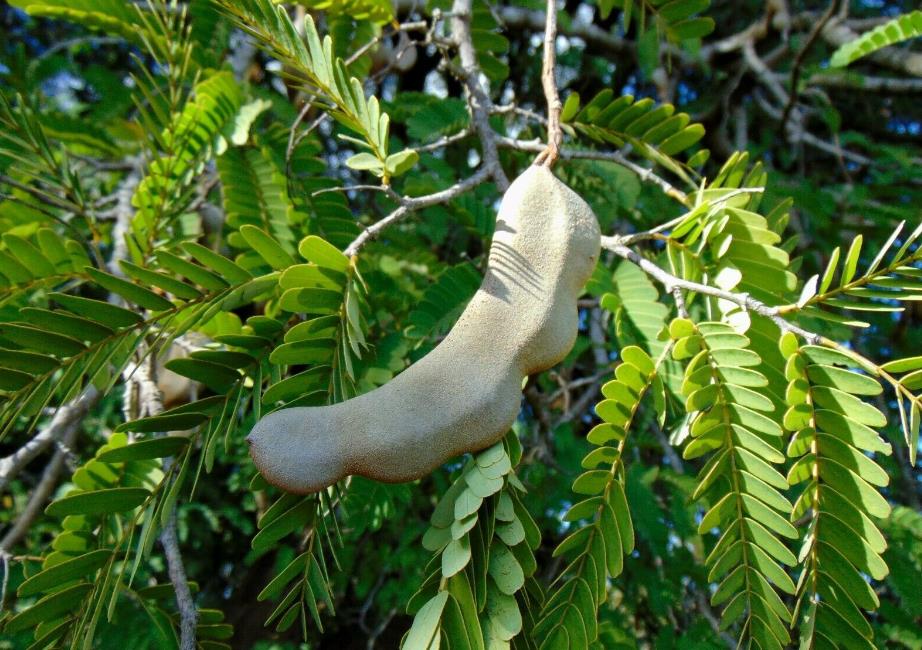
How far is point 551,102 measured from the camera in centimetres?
83

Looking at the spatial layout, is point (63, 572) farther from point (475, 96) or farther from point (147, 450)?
point (475, 96)

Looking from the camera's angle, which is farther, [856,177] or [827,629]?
[856,177]

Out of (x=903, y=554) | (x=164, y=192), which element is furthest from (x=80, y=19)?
(x=903, y=554)

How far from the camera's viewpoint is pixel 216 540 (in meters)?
2.12

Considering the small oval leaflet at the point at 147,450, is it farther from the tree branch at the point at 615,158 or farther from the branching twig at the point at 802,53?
the branching twig at the point at 802,53

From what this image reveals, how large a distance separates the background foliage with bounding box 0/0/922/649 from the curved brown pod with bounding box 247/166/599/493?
5cm

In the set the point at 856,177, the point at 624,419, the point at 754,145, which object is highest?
the point at 624,419

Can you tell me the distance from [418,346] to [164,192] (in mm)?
431

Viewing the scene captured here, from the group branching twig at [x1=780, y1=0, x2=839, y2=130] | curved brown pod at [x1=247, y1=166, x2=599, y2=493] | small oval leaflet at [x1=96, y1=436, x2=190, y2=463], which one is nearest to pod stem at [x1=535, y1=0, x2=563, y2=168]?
curved brown pod at [x1=247, y1=166, x2=599, y2=493]

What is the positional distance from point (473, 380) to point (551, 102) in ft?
1.17

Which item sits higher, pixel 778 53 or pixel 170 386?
pixel 170 386

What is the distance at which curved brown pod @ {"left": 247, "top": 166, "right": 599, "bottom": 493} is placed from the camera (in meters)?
0.62

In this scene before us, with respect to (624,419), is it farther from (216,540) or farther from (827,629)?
(216,540)

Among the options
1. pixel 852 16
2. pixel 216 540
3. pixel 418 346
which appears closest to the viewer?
pixel 418 346
